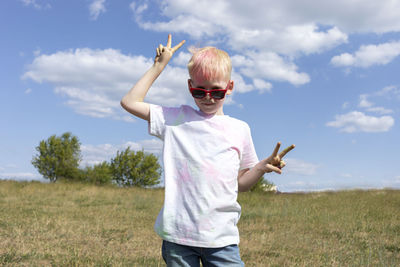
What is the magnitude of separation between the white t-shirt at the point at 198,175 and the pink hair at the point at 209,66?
0.27 meters

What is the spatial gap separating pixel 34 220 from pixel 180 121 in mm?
8951

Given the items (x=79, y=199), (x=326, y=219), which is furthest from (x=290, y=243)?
(x=79, y=199)

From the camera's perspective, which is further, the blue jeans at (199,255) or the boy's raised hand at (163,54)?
the boy's raised hand at (163,54)

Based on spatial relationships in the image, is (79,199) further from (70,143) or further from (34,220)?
(70,143)

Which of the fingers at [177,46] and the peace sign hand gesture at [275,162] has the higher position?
the fingers at [177,46]

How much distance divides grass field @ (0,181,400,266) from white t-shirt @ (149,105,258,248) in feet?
12.1

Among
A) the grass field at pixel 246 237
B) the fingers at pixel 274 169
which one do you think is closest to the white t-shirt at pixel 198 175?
the fingers at pixel 274 169

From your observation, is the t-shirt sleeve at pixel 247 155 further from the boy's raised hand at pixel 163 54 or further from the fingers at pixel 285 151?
the boy's raised hand at pixel 163 54

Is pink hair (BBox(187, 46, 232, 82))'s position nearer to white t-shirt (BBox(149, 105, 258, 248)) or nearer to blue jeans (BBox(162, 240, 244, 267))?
white t-shirt (BBox(149, 105, 258, 248))

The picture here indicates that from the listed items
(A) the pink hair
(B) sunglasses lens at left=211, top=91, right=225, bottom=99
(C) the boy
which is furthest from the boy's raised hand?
(B) sunglasses lens at left=211, top=91, right=225, bottom=99

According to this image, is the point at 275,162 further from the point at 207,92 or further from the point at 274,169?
the point at 207,92

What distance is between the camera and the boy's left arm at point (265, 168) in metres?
2.35

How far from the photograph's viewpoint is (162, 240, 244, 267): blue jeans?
2254 mm

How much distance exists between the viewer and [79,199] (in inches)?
645
